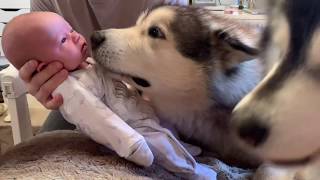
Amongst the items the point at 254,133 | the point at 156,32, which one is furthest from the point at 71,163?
the point at 254,133

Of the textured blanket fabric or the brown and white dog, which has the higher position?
the brown and white dog

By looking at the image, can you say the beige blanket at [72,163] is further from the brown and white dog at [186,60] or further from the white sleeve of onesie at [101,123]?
the brown and white dog at [186,60]

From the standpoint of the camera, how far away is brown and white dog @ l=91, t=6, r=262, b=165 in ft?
3.31

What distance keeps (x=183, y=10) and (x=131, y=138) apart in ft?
1.11

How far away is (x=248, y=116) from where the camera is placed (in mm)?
569

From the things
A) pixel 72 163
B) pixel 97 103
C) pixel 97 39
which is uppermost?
pixel 97 39

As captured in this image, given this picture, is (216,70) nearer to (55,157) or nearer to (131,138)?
(131,138)

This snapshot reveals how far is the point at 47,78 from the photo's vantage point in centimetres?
97

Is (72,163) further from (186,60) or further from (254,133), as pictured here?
(254,133)

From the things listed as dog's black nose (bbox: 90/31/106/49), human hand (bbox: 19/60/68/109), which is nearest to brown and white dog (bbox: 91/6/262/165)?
dog's black nose (bbox: 90/31/106/49)

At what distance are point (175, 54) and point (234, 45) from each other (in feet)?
0.42

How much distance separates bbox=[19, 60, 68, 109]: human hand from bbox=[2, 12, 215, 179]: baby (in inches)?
0.5

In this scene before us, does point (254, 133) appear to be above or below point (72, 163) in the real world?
above

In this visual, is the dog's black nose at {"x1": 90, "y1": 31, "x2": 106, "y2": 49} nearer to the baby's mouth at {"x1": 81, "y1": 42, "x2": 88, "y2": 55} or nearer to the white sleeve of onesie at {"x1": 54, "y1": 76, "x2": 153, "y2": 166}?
the baby's mouth at {"x1": 81, "y1": 42, "x2": 88, "y2": 55}
